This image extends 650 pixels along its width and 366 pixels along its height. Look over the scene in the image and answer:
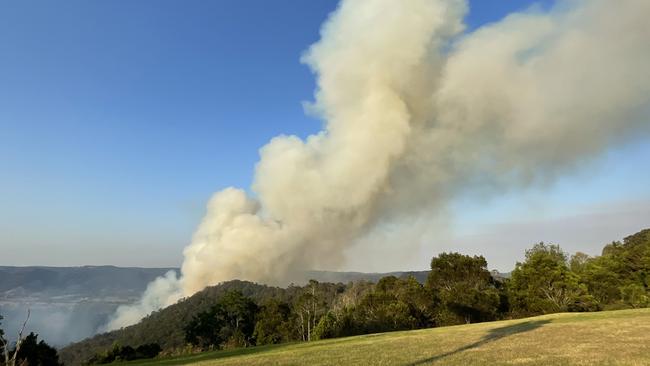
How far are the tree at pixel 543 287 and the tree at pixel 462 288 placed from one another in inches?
160

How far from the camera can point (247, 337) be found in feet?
285

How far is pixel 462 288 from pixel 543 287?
12.5 meters

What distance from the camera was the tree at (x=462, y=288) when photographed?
6869 centimetres

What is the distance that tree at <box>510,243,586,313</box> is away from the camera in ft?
221

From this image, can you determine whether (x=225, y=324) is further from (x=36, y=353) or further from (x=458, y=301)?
(x=458, y=301)

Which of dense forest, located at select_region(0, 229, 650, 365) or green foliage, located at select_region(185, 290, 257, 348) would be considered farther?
green foliage, located at select_region(185, 290, 257, 348)

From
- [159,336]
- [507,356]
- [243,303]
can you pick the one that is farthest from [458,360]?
[159,336]

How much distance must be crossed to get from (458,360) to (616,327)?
18.3 metres

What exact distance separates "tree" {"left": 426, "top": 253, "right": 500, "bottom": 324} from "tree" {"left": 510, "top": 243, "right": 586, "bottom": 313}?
4.07 m

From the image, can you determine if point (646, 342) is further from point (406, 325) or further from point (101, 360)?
point (101, 360)

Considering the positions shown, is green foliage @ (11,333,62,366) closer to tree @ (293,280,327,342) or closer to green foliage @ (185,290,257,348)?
green foliage @ (185,290,257,348)

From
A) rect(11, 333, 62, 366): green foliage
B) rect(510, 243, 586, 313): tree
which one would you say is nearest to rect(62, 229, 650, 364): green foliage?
rect(510, 243, 586, 313): tree

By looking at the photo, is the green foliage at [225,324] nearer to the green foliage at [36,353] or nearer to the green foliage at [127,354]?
the green foliage at [127,354]

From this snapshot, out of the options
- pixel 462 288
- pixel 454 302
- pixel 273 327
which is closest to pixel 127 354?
pixel 273 327
